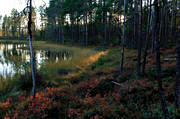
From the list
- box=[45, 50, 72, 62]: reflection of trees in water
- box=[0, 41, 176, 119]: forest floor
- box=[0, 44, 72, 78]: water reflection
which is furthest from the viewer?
box=[45, 50, 72, 62]: reflection of trees in water

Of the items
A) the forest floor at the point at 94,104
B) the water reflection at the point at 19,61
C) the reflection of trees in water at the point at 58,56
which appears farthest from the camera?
the reflection of trees in water at the point at 58,56

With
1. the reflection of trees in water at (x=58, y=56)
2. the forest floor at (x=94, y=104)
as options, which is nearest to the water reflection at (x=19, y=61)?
the reflection of trees in water at (x=58, y=56)

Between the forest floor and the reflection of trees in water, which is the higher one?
the reflection of trees in water

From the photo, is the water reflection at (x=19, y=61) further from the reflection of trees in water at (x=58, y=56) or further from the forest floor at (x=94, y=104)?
the forest floor at (x=94, y=104)

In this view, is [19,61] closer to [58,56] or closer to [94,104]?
[58,56]

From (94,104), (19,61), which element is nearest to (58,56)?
(19,61)

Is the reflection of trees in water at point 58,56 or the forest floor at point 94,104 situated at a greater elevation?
the reflection of trees in water at point 58,56

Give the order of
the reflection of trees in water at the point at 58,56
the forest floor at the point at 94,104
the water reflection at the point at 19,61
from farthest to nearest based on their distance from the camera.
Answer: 1. the reflection of trees in water at the point at 58,56
2. the water reflection at the point at 19,61
3. the forest floor at the point at 94,104

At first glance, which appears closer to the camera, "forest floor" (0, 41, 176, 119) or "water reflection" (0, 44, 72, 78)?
"forest floor" (0, 41, 176, 119)

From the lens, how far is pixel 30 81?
9.27m

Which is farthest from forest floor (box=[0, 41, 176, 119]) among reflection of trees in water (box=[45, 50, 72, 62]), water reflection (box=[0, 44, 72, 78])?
reflection of trees in water (box=[45, 50, 72, 62])

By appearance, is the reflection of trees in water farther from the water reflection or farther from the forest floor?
the forest floor

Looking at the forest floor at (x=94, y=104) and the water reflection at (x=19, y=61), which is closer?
the forest floor at (x=94, y=104)

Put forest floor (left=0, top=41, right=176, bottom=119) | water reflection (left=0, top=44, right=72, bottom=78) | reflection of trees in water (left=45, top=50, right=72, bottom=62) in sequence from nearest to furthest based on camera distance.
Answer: forest floor (left=0, top=41, right=176, bottom=119), water reflection (left=0, top=44, right=72, bottom=78), reflection of trees in water (left=45, top=50, right=72, bottom=62)
